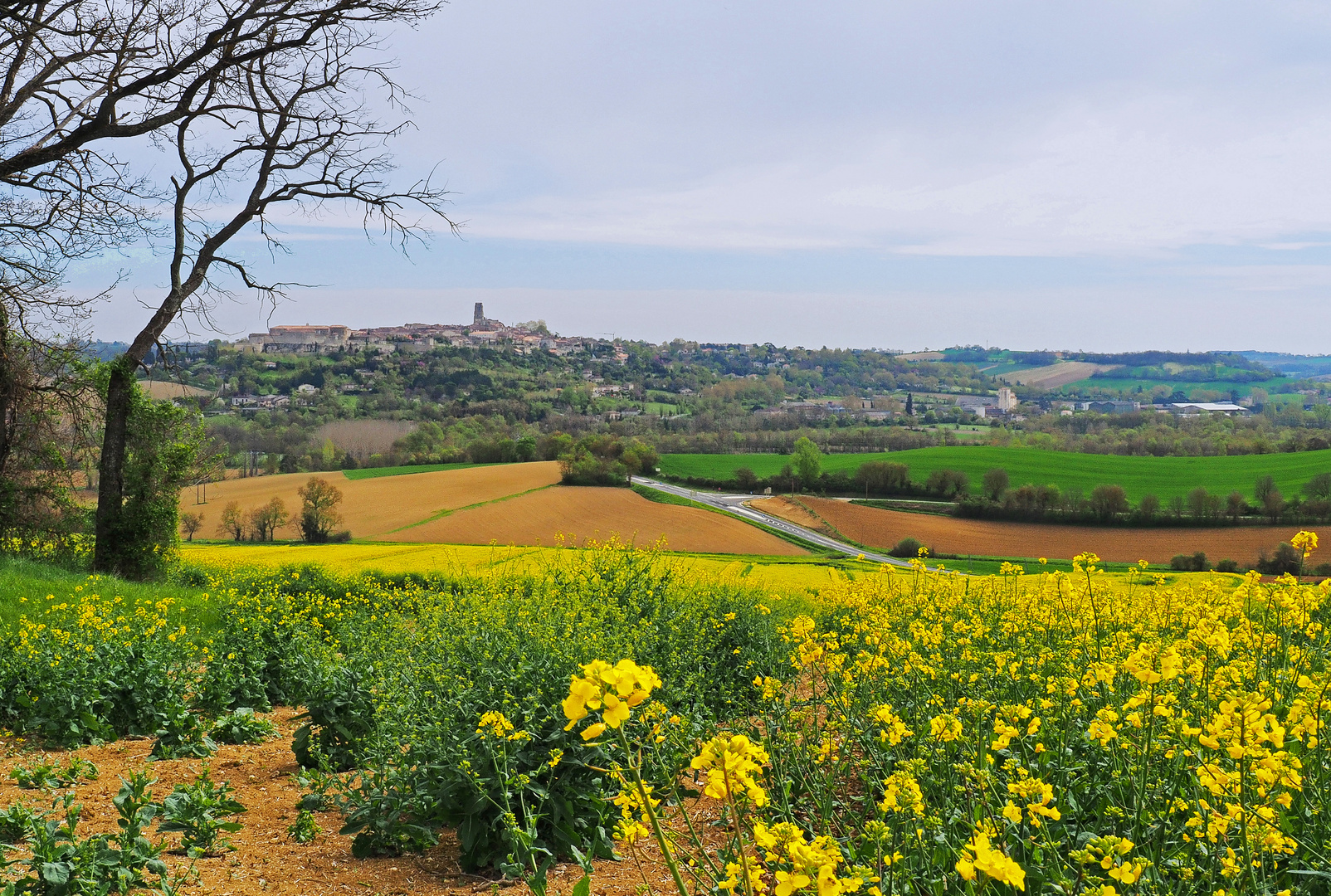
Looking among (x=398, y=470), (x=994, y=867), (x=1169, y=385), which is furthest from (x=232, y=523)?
(x=1169, y=385)

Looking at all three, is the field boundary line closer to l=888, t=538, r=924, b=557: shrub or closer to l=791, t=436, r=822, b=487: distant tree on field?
l=791, t=436, r=822, b=487: distant tree on field

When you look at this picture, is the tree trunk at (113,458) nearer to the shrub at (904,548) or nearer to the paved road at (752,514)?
the paved road at (752,514)

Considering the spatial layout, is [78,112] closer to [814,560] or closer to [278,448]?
[814,560]

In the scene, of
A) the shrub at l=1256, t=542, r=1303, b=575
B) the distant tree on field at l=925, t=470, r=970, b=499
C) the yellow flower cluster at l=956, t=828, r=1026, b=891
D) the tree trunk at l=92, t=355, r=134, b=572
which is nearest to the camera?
the yellow flower cluster at l=956, t=828, r=1026, b=891

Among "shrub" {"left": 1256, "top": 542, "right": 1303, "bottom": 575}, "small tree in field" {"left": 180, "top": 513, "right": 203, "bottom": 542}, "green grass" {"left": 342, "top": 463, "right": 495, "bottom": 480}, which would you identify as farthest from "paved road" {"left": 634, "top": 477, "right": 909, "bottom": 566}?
"small tree in field" {"left": 180, "top": 513, "right": 203, "bottom": 542}

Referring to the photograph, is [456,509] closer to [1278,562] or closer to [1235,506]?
[1278,562]

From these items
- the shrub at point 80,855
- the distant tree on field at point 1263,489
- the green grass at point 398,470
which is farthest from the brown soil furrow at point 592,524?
the shrub at point 80,855

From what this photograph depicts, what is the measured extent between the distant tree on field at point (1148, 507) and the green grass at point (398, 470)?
4333 cm

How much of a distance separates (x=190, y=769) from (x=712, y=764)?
5.31 m

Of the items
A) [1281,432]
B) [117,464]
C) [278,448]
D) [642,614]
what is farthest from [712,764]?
[1281,432]

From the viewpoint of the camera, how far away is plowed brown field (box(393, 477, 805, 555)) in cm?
3847

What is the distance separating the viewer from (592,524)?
42625 millimetres

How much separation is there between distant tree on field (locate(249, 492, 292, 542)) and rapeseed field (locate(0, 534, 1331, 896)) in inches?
1301

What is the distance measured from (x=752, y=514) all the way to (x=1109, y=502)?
21.3 metres
